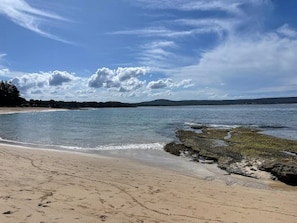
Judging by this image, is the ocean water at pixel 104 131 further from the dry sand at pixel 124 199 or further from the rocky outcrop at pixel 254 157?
the dry sand at pixel 124 199

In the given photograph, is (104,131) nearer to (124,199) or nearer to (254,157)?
(254,157)

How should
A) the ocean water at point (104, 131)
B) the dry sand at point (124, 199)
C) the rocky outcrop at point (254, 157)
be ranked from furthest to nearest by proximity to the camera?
the ocean water at point (104, 131) < the rocky outcrop at point (254, 157) < the dry sand at point (124, 199)

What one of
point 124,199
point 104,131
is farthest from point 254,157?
point 104,131

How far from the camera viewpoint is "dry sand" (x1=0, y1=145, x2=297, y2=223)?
692 centimetres

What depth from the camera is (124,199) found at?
8273 mm

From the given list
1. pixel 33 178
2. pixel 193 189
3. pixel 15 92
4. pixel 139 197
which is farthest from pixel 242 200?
pixel 15 92

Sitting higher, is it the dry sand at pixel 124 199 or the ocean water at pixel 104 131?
the dry sand at pixel 124 199

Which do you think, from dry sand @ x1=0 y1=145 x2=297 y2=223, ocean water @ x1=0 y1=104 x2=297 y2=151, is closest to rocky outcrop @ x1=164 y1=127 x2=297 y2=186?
dry sand @ x1=0 y1=145 x2=297 y2=223

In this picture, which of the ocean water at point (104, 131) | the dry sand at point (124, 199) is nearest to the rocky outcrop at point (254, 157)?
the dry sand at point (124, 199)

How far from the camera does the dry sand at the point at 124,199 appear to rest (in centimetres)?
692

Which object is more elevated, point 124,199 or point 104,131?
point 124,199

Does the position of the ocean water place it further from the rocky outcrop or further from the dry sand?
the dry sand

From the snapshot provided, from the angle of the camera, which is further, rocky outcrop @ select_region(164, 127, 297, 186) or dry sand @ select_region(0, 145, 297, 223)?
rocky outcrop @ select_region(164, 127, 297, 186)

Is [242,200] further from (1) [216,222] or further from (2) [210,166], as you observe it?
(2) [210,166]
